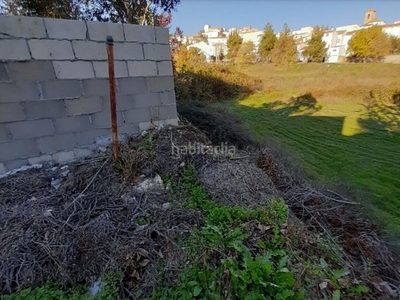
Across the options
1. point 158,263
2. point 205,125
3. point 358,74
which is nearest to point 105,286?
point 158,263

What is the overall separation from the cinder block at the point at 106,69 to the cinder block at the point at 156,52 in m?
A: 0.37

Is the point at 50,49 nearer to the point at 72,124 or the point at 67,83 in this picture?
the point at 67,83

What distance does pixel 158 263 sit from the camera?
1.63m

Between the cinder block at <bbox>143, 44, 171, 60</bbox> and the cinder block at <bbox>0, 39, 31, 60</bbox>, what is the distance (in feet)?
4.33

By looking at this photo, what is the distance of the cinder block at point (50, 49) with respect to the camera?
2328 mm

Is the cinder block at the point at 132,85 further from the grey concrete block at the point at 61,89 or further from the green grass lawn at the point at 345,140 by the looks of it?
the green grass lawn at the point at 345,140

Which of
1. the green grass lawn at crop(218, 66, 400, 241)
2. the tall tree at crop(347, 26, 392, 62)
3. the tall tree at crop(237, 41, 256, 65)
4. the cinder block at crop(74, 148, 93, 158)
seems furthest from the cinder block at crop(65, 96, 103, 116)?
the tall tree at crop(347, 26, 392, 62)

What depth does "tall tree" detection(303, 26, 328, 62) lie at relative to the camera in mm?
23219

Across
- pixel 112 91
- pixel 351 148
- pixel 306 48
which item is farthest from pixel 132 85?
pixel 306 48

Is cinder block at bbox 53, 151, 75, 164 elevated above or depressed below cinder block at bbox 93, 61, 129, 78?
below

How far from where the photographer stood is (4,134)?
2.37 metres

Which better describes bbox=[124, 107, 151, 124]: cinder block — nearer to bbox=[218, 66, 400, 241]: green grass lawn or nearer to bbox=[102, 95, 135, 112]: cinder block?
bbox=[102, 95, 135, 112]: cinder block

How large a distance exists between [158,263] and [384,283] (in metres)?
1.77

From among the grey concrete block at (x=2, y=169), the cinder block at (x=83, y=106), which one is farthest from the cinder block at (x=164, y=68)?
the grey concrete block at (x=2, y=169)
